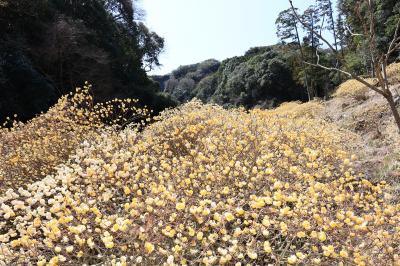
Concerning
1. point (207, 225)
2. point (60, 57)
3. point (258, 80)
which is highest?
point (60, 57)

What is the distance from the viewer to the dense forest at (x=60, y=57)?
14320mm

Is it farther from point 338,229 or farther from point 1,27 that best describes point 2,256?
point 1,27

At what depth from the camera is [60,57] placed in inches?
683

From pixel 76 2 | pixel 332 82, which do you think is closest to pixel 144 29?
pixel 76 2

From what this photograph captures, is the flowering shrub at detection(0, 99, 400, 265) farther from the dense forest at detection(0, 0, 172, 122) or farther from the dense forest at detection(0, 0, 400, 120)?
the dense forest at detection(0, 0, 172, 122)

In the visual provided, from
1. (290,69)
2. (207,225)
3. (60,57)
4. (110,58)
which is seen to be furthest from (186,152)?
(290,69)

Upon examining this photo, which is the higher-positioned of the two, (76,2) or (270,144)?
(76,2)

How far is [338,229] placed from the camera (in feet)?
9.19

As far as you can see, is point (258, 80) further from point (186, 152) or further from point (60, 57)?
point (186, 152)

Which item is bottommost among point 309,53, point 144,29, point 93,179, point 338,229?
point 338,229

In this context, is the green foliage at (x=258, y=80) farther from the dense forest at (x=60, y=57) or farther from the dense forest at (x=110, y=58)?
the dense forest at (x=60, y=57)

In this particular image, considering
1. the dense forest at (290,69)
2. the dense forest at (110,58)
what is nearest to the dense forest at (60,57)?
the dense forest at (110,58)

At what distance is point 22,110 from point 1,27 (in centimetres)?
435

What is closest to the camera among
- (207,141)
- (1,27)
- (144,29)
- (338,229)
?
(338,229)
